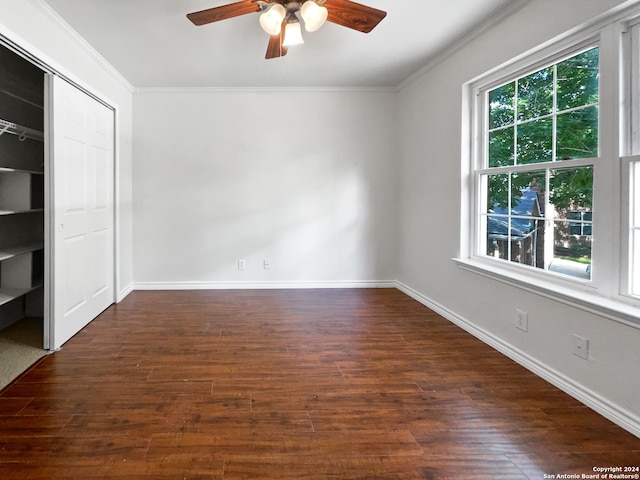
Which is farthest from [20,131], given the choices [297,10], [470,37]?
[470,37]

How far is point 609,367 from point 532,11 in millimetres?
2186

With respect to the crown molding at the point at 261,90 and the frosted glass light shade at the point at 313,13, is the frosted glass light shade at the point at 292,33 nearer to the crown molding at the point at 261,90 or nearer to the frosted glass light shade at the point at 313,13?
the frosted glass light shade at the point at 313,13

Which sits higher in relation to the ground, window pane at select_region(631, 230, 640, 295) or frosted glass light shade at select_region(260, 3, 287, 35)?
frosted glass light shade at select_region(260, 3, 287, 35)

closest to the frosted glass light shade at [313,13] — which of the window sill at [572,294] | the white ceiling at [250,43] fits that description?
the white ceiling at [250,43]

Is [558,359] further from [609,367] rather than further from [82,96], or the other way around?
[82,96]

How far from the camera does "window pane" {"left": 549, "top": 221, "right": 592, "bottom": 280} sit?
2125mm

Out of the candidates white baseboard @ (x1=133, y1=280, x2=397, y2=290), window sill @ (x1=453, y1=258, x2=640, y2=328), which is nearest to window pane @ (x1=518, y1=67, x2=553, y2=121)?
window sill @ (x1=453, y1=258, x2=640, y2=328)

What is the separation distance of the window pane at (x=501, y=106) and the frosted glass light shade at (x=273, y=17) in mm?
1775

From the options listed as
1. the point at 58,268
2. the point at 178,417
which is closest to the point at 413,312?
the point at 178,417

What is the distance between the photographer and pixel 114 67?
142 inches

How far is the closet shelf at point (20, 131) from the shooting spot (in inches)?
105

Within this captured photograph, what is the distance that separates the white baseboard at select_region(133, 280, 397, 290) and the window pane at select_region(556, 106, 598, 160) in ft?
8.82

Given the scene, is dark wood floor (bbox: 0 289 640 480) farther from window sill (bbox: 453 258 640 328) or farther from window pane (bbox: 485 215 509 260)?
window pane (bbox: 485 215 509 260)

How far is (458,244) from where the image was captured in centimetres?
327
